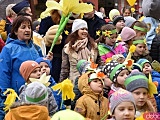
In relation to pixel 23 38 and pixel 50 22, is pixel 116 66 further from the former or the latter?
pixel 50 22

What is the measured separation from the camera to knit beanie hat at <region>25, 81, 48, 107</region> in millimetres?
4523

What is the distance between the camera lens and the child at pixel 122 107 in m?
4.29

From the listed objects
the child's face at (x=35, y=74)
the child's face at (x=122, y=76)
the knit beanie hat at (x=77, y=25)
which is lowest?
the child's face at (x=122, y=76)

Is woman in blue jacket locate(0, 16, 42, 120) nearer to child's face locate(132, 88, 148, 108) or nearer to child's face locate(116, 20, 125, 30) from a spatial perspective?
child's face locate(132, 88, 148, 108)

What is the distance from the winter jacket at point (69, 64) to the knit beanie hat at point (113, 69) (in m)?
0.70

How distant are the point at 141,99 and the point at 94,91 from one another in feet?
2.05

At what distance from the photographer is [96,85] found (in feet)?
17.4

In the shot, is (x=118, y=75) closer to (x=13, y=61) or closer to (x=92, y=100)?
(x=92, y=100)

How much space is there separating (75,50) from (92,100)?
1309 millimetres

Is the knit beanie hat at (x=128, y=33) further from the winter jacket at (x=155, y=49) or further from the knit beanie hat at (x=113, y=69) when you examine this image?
the knit beanie hat at (x=113, y=69)

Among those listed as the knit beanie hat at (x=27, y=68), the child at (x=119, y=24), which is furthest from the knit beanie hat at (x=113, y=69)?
the child at (x=119, y=24)

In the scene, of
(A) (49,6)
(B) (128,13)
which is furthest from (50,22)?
(B) (128,13)

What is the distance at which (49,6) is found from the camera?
620cm

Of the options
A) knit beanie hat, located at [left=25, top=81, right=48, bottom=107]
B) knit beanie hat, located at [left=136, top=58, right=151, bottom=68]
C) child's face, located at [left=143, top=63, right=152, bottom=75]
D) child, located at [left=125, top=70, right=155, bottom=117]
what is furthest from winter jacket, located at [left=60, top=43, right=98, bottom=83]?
knit beanie hat, located at [left=25, top=81, right=48, bottom=107]
